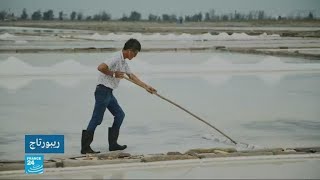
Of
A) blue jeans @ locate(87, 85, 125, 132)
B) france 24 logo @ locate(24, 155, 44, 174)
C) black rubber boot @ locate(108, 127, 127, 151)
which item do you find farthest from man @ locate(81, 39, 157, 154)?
france 24 logo @ locate(24, 155, 44, 174)

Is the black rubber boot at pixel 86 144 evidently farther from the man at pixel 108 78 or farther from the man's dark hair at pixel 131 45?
the man's dark hair at pixel 131 45

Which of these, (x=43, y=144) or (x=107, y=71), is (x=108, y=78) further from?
(x=43, y=144)

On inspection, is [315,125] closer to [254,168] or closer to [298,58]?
[254,168]

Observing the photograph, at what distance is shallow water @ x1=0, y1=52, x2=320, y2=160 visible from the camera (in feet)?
17.4

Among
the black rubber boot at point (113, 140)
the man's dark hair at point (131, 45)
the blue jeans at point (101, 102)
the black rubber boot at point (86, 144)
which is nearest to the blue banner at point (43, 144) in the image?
the black rubber boot at point (86, 144)

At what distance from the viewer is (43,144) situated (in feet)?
14.0

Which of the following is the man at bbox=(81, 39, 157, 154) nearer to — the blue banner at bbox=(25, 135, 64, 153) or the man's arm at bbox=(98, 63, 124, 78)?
the man's arm at bbox=(98, 63, 124, 78)

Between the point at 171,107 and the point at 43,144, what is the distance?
3.33m

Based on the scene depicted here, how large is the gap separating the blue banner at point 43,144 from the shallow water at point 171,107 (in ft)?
0.81

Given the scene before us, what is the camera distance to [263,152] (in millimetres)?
4512

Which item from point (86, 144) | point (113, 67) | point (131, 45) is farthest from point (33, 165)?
point (131, 45)

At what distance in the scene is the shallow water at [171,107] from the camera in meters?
5.29

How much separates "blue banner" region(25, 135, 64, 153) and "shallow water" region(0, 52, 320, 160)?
0.81 ft

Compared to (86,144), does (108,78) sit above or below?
above
